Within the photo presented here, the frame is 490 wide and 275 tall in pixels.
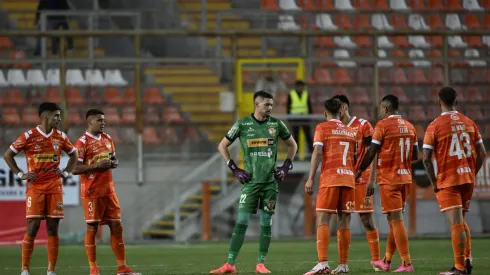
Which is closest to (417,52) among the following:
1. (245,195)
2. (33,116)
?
(33,116)

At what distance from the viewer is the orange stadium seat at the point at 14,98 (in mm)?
21500

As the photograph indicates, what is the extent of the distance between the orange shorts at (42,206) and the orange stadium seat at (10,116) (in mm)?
9055

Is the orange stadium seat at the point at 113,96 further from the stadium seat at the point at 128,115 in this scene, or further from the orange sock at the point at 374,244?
the orange sock at the point at 374,244

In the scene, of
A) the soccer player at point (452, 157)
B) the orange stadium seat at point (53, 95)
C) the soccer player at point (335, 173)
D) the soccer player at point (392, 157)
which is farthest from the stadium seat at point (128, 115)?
the soccer player at point (452, 157)

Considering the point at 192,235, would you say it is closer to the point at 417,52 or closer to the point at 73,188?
the point at 73,188

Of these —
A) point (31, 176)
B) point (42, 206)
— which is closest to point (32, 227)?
point (42, 206)

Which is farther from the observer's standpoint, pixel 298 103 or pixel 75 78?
pixel 75 78

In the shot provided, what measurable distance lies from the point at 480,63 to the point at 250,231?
20.8 ft

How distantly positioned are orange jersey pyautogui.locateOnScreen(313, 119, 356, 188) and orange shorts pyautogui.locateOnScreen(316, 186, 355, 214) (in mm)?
70

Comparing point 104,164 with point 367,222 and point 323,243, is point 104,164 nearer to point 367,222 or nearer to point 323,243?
point 323,243

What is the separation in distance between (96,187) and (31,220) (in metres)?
0.88

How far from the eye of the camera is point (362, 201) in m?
12.7

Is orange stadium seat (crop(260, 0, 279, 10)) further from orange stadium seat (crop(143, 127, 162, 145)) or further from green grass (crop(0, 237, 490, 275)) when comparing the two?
green grass (crop(0, 237, 490, 275))

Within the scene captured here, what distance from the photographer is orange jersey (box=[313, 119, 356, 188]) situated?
1134cm
